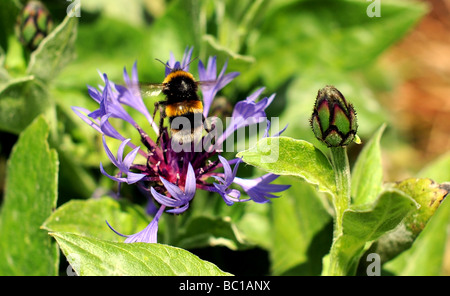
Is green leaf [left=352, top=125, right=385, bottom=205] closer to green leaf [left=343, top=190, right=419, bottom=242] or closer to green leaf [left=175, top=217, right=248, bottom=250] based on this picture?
green leaf [left=343, top=190, right=419, bottom=242]

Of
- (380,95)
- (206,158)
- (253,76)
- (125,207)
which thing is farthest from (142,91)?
(380,95)

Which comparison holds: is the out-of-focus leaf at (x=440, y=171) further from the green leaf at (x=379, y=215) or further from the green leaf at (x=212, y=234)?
the green leaf at (x=212, y=234)

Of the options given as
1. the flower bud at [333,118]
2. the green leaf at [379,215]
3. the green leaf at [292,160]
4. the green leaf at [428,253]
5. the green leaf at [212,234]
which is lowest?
the green leaf at [428,253]

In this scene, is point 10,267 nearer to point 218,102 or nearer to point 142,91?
point 142,91

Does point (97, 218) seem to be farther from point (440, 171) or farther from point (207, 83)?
point (440, 171)

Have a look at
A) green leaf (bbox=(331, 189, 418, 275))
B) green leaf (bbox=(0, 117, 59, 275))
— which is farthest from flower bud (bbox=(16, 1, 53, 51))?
green leaf (bbox=(331, 189, 418, 275))

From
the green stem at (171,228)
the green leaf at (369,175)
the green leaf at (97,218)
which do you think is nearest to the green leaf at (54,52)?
the green leaf at (97,218)
